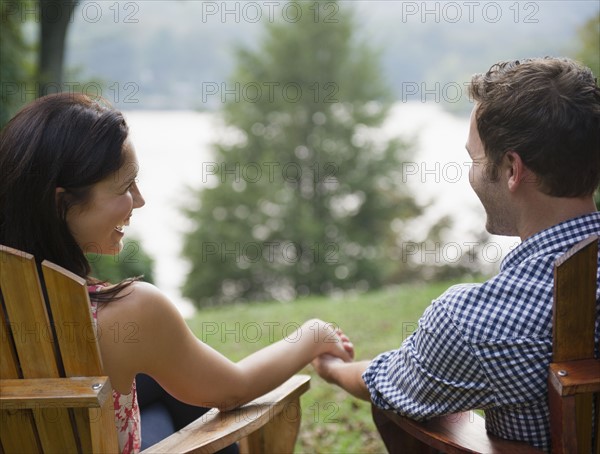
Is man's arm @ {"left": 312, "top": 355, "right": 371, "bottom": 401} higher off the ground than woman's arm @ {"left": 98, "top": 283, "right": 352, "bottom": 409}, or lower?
lower

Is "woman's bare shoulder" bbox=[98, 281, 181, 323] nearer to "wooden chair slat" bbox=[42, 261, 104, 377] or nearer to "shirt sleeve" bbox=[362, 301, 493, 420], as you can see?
"wooden chair slat" bbox=[42, 261, 104, 377]

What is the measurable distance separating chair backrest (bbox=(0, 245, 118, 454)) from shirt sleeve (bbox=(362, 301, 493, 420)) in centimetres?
75

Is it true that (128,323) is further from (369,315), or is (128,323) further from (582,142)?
(369,315)

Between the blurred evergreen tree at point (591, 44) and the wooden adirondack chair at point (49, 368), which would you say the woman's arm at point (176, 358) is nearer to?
the wooden adirondack chair at point (49, 368)

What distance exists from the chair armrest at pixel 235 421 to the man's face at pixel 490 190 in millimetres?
758

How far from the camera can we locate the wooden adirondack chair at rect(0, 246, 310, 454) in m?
1.61

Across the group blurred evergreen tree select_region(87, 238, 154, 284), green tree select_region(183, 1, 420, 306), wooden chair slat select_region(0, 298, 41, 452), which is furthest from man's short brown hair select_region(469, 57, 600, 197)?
green tree select_region(183, 1, 420, 306)

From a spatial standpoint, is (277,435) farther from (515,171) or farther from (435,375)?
(515,171)

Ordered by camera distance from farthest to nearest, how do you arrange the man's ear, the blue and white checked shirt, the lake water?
the lake water < the man's ear < the blue and white checked shirt

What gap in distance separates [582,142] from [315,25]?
14835 mm

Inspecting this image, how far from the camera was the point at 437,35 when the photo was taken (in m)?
25.5

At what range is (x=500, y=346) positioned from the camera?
5.68ft

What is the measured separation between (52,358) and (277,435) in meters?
0.82

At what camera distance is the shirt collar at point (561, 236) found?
5.92 feet
